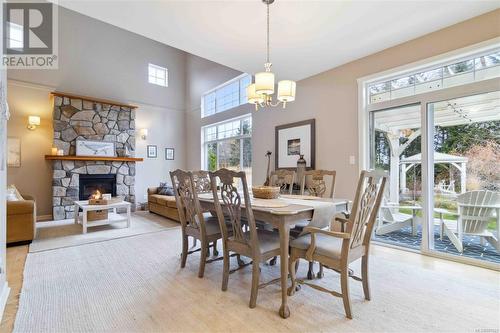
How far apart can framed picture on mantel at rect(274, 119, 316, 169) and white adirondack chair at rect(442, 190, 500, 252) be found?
6.63ft

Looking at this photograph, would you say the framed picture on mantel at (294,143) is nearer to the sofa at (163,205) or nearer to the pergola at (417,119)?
the pergola at (417,119)

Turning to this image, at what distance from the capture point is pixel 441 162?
3.06m

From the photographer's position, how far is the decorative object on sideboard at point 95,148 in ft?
18.5

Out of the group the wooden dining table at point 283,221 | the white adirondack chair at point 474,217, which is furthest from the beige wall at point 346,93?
the wooden dining table at point 283,221

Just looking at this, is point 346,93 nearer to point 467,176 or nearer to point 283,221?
point 467,176

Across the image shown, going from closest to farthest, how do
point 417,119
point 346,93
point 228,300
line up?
point 228,300 → point 417,119 → point 346,93

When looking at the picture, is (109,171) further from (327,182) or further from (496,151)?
(496,151)

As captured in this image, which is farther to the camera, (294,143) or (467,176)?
(294,143)

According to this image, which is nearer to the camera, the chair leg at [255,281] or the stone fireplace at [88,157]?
the chair leg at [255,281]

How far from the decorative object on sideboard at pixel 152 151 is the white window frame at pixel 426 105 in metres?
5.49

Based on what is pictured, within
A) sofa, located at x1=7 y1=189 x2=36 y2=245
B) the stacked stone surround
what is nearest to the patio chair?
sofa, located at x1=7 y1=189 x2=36 y2=245

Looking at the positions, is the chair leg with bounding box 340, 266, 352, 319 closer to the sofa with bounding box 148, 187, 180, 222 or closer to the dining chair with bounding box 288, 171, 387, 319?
the dining chair with bounding box 288, 171, 387, 319

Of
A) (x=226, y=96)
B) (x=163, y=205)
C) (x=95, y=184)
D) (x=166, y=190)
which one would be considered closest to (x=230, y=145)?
(x=226, y=96)

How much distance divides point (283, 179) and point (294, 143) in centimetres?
133
